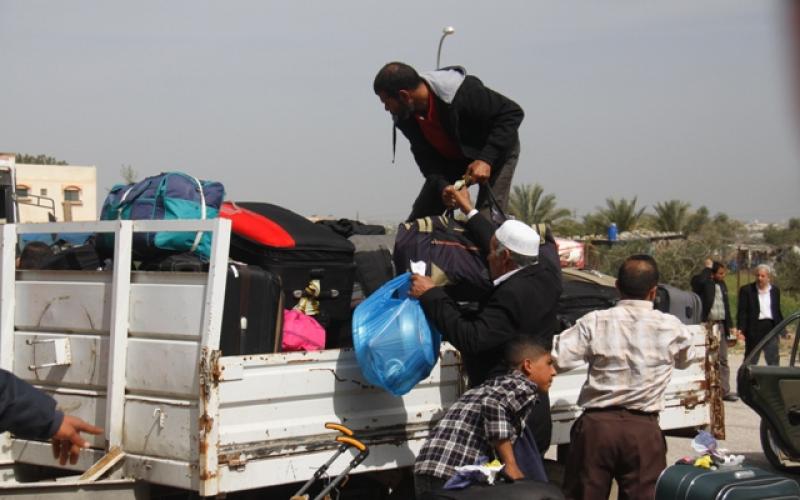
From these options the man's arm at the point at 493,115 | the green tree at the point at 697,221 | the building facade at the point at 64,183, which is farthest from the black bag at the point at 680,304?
the green tree at the point at 697,221

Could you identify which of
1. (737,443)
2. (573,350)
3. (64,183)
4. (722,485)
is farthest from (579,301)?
(64,183)

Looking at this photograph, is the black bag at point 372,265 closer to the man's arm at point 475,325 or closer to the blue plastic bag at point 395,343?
the blue plastic bag at point 395,343

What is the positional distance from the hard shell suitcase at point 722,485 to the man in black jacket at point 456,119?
200 centimetres

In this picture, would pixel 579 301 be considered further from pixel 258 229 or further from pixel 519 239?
pixel 258 229

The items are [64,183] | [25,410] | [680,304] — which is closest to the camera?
[25,410]

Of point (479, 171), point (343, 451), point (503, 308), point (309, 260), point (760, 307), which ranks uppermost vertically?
point (479, 171)

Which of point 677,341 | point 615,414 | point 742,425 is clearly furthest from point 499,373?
point 742,425

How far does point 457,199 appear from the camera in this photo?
540cm

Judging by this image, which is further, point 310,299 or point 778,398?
point 778,398

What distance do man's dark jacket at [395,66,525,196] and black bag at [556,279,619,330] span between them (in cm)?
109

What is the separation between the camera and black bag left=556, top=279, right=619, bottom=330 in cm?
630

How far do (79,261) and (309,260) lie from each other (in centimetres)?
133

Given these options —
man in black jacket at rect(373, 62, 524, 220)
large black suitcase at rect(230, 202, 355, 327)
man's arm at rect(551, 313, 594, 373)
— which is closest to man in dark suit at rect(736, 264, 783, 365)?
man in black jacket at rect(373, 62, 524, 220)

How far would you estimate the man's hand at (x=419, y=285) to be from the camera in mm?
4688
